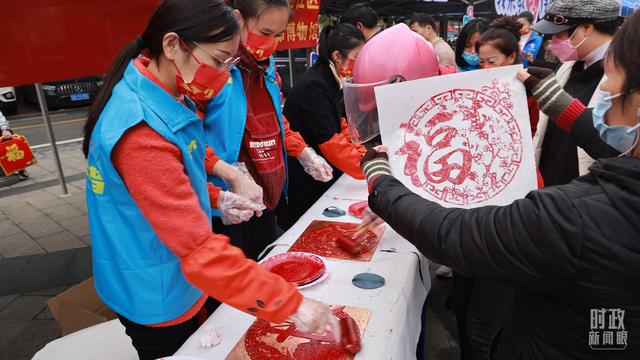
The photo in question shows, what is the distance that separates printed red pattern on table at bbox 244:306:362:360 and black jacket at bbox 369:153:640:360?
39 centimetres

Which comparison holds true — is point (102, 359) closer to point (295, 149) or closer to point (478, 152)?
point (295, 149)

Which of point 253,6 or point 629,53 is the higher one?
point 253,6

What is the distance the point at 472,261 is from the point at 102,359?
1.64 metres

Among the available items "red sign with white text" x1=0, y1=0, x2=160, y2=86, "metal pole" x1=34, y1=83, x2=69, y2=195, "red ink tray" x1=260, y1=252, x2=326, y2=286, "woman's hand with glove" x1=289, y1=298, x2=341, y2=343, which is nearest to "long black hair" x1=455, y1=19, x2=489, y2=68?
"red sign with white text" x1=0, y1=0, x2=160, y2=86

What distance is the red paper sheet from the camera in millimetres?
1138

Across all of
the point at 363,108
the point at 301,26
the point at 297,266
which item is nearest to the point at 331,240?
the point at 297,266

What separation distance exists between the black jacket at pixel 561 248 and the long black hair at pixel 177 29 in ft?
2.33

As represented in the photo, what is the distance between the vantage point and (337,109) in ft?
8.36

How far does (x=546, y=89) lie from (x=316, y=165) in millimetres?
1120

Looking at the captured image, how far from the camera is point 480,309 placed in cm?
184

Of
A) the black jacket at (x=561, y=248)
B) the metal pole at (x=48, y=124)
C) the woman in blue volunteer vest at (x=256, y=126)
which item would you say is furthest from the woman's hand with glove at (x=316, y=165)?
the metal pole at (x=48, y=124)

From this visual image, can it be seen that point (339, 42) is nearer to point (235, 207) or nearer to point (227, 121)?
point (227, 121)

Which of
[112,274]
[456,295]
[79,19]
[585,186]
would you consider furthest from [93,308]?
[585,186]

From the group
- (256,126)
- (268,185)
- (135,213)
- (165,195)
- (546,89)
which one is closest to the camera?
(165,195)
